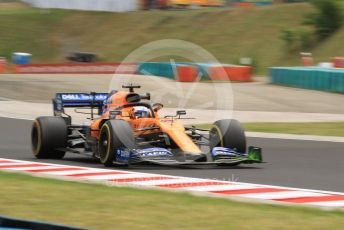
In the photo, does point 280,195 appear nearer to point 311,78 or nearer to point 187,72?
point 311,78

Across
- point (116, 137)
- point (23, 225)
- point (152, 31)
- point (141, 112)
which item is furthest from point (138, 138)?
point (152, 31)

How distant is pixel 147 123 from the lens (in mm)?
12398

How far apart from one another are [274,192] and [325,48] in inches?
1783

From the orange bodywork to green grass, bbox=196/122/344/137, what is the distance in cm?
770

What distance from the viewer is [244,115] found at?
84.1 feet

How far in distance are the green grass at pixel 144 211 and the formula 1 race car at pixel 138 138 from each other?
2644 mm

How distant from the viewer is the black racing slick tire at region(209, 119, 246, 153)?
12633mm

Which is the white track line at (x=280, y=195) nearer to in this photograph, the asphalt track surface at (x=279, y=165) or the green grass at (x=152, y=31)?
the asphalt track surface at (x=279, y=165)

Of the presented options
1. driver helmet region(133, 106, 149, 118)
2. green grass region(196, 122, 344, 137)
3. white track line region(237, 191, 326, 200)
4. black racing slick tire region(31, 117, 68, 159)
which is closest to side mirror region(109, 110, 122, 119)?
driver helmet region(133, 106, 149, 118)

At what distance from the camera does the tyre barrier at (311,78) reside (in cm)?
3306

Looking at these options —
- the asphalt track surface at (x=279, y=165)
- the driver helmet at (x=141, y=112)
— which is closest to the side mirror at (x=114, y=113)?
the driver helmet at (x=141, y=112)

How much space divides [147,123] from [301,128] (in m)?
9.30

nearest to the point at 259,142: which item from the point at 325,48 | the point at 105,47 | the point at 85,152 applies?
the point at 85,152

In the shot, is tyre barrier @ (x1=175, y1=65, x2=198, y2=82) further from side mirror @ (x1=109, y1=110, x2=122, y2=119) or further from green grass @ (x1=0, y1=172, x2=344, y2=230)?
green grass @ (x1=0, y1=172, x2=344, y2=230)
